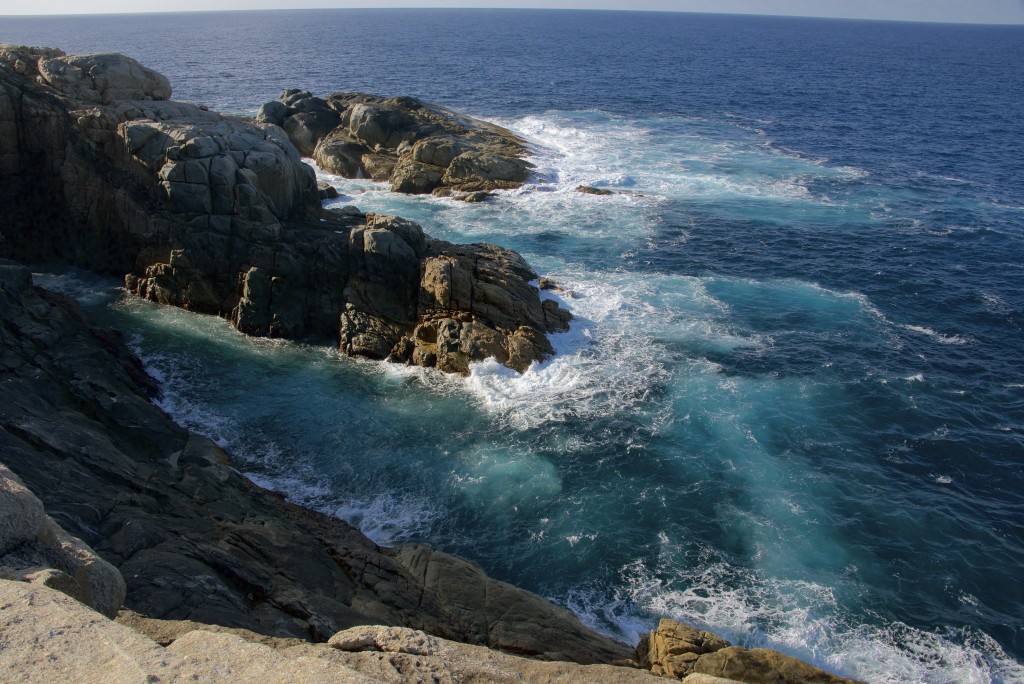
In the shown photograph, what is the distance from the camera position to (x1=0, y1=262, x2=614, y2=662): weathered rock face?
1641 centimetres

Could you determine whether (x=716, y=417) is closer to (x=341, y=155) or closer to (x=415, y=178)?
(x=415, y=178)

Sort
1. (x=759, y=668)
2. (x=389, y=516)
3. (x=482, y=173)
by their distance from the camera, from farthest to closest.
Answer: (x=482, y=173) → (x=389, y=516) → (x=759, y=668)

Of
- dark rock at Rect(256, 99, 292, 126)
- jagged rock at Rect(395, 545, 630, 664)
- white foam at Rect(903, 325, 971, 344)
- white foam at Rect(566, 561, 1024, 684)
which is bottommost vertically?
white foam at Rect(566, 561, 1024, 684)

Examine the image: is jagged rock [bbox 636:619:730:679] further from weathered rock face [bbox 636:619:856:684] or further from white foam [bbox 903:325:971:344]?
white foam [bbox 903:325:971:344]

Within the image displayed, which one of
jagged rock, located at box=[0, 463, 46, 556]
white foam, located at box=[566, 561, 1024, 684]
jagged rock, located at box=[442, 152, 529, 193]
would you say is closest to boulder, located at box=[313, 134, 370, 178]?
jagged rock, located at box=[442, 152, 529, 193]

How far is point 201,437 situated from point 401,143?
4651 cm

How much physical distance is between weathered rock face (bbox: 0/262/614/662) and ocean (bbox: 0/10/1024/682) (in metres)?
2.59

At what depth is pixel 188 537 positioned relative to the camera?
19578mm

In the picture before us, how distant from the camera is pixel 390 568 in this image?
22844 mm

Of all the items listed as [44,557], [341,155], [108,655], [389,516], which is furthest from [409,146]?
[108,655]

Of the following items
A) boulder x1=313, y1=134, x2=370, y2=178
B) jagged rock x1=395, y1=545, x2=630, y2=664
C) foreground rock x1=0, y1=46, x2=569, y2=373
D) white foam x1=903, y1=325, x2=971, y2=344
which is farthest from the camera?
boulder x1=313, y1=134, x2=370, y2=178

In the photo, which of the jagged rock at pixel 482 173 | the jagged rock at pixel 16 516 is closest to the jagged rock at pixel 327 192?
the jagged rock at pixel 482 173

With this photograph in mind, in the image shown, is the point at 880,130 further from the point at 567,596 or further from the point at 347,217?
the point at 567,596

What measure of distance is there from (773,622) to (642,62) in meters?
161
